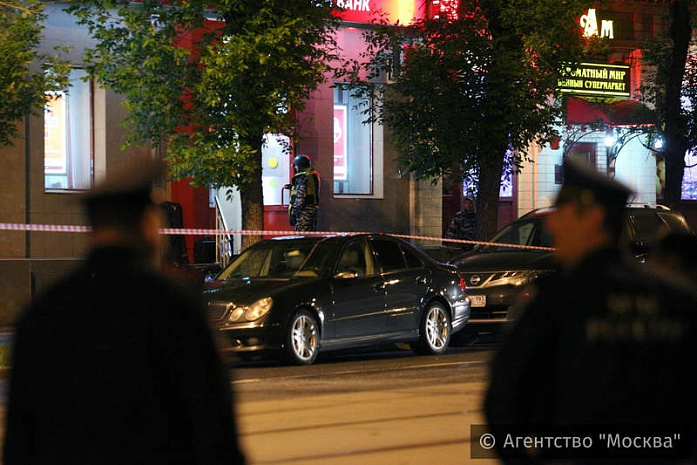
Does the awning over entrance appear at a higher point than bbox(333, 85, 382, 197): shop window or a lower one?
higher

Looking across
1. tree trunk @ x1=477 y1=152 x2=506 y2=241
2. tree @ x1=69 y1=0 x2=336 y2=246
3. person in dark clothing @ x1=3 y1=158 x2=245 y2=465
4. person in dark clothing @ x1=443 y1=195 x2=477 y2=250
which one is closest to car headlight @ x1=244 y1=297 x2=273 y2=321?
tree @ x1=69 y1=0 x2=336 y2=246

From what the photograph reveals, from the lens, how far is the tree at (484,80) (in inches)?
818

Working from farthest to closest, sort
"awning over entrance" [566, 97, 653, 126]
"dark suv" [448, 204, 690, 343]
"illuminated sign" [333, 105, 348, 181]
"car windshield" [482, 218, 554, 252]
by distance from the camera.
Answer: "awning over entrance" [566, 97, 653, 126] → "illuminated sign" [333, 105, 348, 181] → "car windshield" [482, 218, 554, 252] → "dark suv" [448, 204, 690, 343]

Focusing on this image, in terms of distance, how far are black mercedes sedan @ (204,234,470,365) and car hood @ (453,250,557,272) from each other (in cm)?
78

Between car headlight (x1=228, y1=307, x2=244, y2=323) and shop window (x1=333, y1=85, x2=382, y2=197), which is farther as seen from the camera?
shop window (x1=333, y1=85, x2=382, y2=197)

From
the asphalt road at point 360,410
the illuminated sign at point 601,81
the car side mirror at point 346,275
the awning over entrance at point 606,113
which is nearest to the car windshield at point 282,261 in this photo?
the car side mirror at point 346,275

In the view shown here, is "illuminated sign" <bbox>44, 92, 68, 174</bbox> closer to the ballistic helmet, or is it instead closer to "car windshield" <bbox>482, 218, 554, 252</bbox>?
the ballistic helmet

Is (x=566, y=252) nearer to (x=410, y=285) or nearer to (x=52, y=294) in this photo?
(x=52, y=294)

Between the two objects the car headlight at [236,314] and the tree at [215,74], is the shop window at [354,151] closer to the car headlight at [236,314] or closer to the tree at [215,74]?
the tree at [215,74]

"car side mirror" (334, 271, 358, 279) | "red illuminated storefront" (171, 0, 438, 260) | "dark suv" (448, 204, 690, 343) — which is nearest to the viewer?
"car side mirror" (334, 271, 358, 279)

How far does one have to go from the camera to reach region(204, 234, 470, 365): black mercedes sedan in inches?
538

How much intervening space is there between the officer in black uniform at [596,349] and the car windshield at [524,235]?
1403 cm

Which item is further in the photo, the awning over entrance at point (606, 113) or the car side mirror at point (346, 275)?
the awning over entrance at point (606, 113)

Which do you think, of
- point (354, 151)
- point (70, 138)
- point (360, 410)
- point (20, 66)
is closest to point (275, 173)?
point (354, 151)
